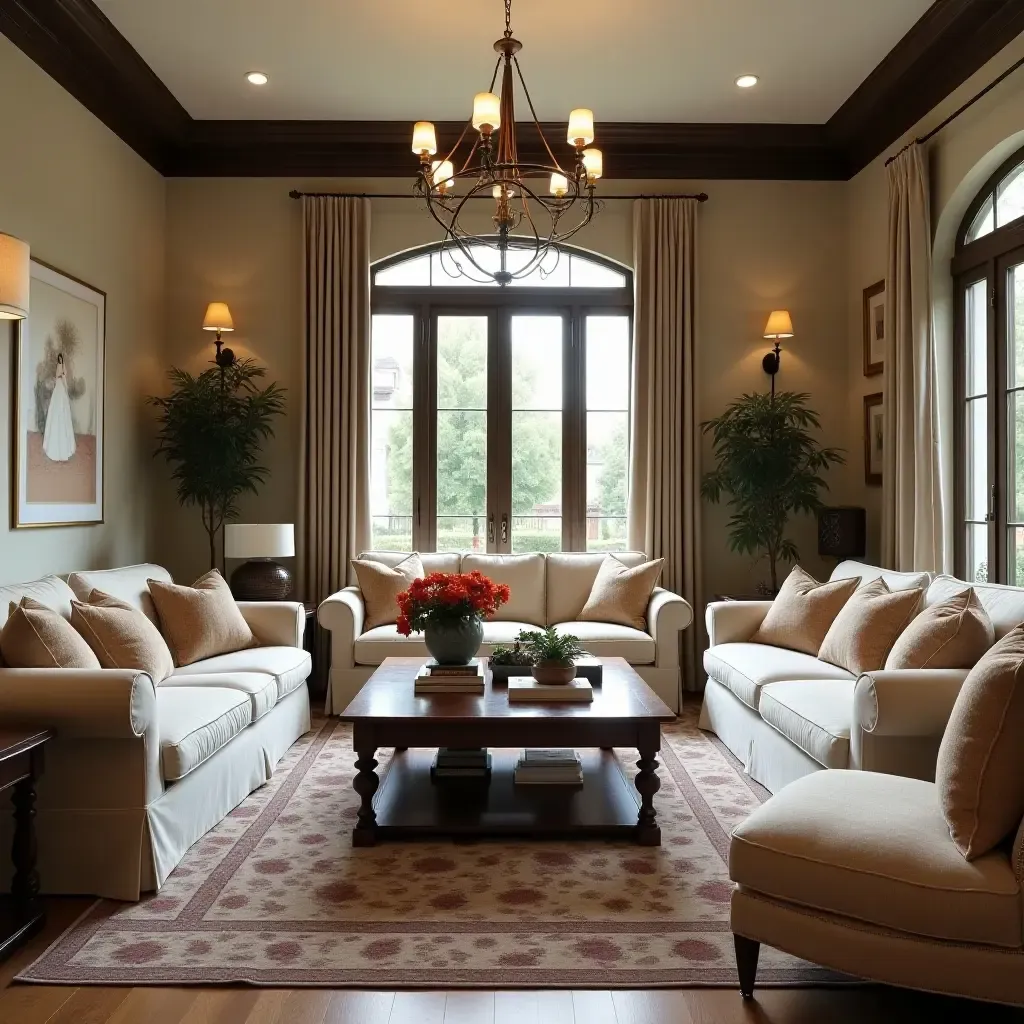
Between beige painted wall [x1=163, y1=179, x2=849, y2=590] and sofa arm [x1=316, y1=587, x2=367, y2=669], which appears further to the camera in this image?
beige painted wall [x1=163, y1=179, x2=849, y2=590]

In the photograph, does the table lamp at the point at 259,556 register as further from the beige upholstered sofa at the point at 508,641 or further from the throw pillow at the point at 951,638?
the throw pillow at the point at 951,638

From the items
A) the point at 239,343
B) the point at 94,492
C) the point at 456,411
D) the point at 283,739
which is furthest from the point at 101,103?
the point at 283,739

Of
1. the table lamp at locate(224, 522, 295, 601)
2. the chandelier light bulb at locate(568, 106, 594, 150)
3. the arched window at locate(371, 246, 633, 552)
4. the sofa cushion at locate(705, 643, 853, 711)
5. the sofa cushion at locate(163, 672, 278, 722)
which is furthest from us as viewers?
the arched window at locate(371, 246, 633, 552)

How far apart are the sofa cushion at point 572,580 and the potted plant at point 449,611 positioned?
194cm

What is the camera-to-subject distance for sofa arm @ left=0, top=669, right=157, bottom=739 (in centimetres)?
299

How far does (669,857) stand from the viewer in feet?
11.3

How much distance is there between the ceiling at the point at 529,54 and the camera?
4723 mm

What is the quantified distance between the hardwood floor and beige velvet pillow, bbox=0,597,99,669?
1085 millimetres

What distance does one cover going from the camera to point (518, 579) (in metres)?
6.22

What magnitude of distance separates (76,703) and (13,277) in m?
1.66

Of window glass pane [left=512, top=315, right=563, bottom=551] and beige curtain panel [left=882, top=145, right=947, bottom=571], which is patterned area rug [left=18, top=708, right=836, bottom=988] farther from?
window glass pane [left=512, top=315, right=563, bottom=551]

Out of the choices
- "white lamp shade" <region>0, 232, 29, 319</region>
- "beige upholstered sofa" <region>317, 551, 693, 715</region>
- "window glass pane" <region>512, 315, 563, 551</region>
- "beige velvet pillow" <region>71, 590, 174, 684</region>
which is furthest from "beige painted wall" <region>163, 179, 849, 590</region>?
"white lamp shade" <region>0, 232, 29, 319</region>

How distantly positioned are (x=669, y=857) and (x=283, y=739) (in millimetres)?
2166

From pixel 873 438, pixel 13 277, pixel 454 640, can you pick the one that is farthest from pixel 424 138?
pixel 873 438
